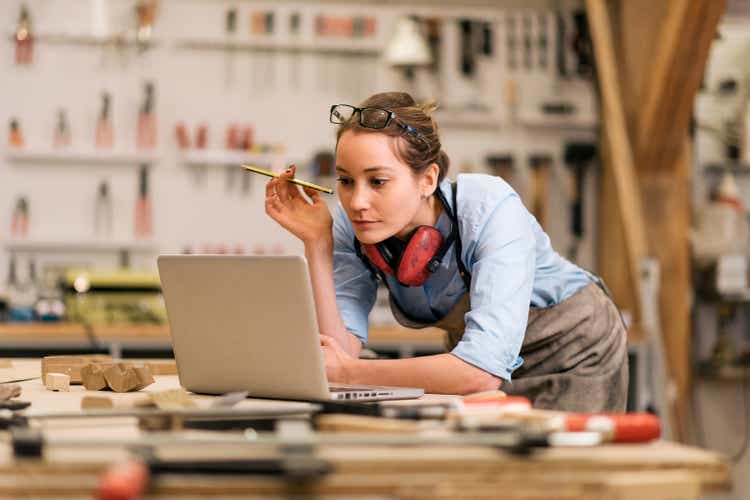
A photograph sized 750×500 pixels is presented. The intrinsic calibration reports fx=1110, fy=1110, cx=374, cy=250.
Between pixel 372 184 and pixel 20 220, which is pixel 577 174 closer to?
pixel 20 220

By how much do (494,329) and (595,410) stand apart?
359 mm

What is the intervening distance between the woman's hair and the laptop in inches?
19.7

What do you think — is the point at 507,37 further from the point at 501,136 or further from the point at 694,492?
the point at 694,492

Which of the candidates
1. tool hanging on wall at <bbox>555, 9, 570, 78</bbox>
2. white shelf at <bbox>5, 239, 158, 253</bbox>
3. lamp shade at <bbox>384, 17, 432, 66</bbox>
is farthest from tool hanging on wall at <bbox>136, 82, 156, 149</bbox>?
tool hanging on wall at <bbox>555, 9, 570, 78</bbox>

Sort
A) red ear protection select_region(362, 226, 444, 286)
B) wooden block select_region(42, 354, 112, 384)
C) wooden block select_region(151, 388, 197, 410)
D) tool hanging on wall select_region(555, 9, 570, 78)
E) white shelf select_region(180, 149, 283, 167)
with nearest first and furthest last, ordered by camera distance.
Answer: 1. wooden block select_region(151, 388, 197, 410)
2. wooden block select_region(42, 354, 112, 384)
3. red ear protection select_region(362, 226, 444, 286)
4. white shelf select_region(180, 149, 283, 167)
5. tool hanging on wall select_region(555, 9, 570, 78)

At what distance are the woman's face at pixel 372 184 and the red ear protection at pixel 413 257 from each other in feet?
0.20

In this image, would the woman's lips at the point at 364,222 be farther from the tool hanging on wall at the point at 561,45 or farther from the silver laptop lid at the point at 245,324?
the tool hanging on wall at the point at 561,45

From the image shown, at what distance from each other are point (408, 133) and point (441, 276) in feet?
1.02

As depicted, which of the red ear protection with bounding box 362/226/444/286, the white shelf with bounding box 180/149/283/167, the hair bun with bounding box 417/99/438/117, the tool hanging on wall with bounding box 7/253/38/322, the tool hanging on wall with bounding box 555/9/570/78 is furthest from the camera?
the tool hanging on wall with bounding box 555/9/570/78

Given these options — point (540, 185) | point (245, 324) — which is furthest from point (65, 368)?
point (540, 185)

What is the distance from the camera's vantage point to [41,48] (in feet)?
19.9

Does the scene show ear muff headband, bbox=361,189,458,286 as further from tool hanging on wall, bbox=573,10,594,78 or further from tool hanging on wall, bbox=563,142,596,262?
tool hanging on wall, bbox=573,10,594,78

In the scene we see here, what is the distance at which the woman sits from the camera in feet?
6.51

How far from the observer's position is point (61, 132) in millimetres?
6051
